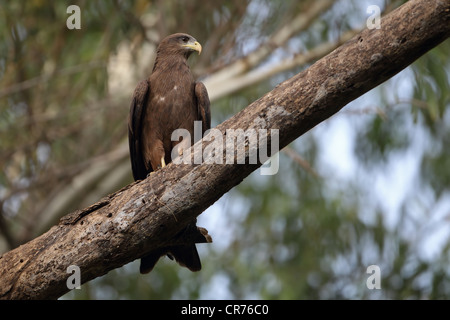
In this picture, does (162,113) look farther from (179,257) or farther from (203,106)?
(179,257)

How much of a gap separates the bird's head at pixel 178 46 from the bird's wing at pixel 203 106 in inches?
28.6

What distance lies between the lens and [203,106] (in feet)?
19.5

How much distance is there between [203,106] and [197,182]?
1.68 m

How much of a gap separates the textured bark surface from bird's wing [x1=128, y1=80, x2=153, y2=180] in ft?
4.83

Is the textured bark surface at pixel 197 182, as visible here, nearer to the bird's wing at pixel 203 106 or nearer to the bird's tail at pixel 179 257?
the bird's tail at pixel 179 257

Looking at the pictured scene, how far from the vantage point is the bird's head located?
21.6 ft

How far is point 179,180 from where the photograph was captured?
14.7 ft

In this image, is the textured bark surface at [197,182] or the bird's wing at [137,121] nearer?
the textured bark surface at [197,182]

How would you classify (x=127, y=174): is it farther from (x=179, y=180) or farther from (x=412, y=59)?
(x=412, y=59)

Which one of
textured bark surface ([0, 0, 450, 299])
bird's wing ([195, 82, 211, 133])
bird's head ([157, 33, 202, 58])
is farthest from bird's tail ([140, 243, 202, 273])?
bird's head ([157, 33, 202, 58])

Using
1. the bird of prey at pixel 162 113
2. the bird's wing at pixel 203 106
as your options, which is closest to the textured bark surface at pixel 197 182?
the bird of prey at pixel 162 113

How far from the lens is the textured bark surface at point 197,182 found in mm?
4102

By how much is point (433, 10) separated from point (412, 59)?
1.11 feet

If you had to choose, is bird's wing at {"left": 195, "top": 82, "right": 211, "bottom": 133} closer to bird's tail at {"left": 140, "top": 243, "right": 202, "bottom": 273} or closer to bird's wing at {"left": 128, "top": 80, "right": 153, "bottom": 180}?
bird's wing at {"left": 128, "top": 80, "right": 153, "bottom": 180}
